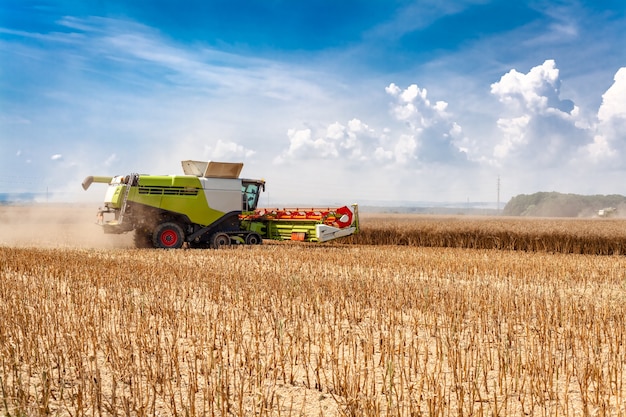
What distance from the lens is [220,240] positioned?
17000 mm

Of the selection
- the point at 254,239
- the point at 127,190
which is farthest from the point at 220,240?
the point at 127,190

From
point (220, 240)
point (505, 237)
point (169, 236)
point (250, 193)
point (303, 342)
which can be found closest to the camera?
point (303, 342)

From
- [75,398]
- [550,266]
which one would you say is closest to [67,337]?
[75,398]

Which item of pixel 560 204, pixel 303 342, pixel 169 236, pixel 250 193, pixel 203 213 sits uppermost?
pixel 560 204

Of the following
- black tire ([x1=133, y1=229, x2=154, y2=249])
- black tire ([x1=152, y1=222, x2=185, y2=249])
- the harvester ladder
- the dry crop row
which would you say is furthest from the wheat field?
the dry crop row

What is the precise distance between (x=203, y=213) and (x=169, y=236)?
1221 millimetres

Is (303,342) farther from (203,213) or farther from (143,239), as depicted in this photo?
(143,239)

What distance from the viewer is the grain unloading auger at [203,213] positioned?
631 inches

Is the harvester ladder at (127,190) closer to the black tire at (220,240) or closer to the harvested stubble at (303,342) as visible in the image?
the black tire at (220,240)

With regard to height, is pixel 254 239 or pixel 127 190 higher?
pixel 127 190

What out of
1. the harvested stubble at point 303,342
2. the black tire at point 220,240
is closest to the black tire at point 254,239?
the black tire at point 220,240

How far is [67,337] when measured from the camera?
531 centimetres

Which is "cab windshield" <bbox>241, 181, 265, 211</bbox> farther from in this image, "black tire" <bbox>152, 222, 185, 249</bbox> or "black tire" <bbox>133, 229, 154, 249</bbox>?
"black tire" <bbox>133, 229, 154, 249</bbox>

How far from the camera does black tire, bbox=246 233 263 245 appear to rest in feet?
58.0
